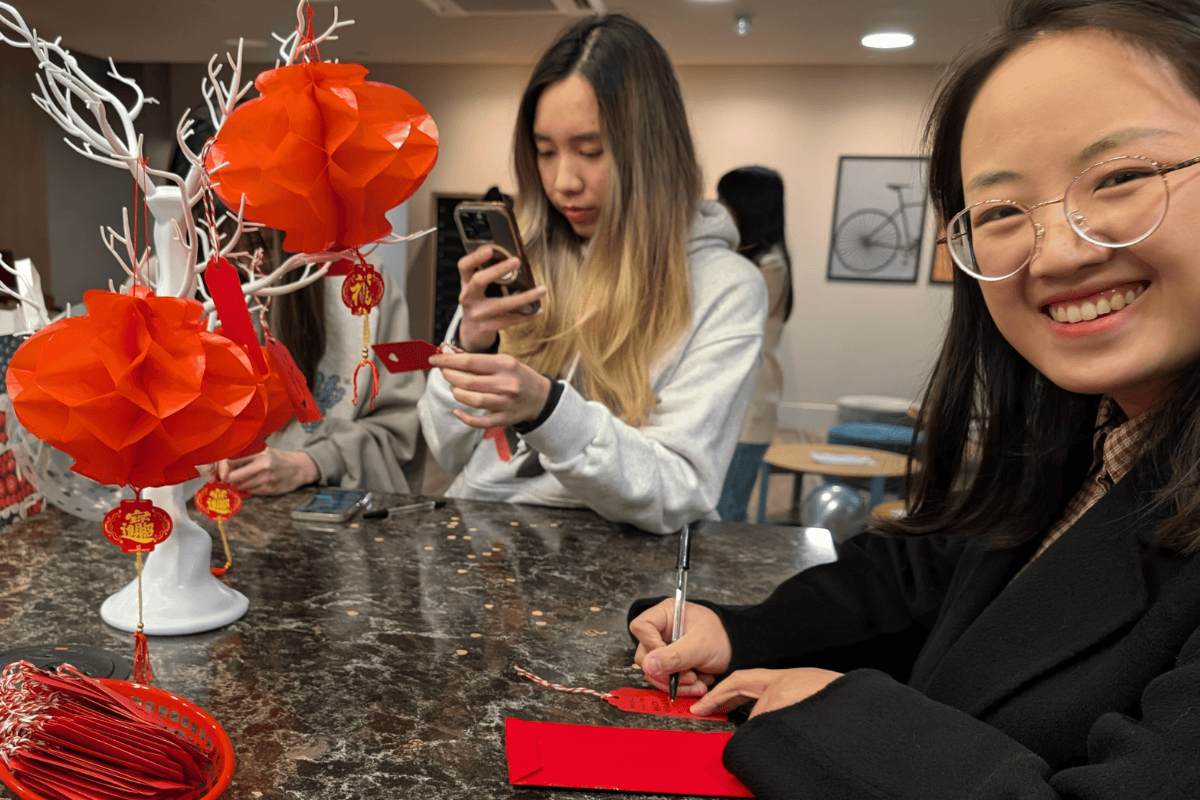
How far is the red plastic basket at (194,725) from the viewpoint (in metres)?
0.62

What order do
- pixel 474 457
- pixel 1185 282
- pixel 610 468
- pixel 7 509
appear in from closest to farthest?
pixel 1185 282, pixel 7 509, pixel 610 468, pixel 474 457

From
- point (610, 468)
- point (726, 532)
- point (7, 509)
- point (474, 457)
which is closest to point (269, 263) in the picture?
point (474, 457)

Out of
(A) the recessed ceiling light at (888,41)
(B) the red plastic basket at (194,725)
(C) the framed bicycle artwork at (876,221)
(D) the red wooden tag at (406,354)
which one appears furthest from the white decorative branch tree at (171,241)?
(C) the framed bicycle artwork at (876,221)

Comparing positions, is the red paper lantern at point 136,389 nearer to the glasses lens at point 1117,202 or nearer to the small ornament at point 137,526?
the small ornament at point 137,526

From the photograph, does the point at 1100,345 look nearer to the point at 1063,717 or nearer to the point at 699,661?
the point at 1063,717

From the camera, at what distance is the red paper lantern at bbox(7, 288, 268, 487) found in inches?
24.8

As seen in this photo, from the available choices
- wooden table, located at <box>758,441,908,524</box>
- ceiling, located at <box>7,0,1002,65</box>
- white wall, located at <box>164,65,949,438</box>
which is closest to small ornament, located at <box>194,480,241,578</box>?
wooden table, located at <box>758,441,908,524</box>

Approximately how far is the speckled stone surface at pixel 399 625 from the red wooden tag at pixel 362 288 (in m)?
0.35

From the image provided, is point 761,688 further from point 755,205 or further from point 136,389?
point 755,205

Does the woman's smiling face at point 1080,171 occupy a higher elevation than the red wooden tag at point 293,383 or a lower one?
higher

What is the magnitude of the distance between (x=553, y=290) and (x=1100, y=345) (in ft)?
3.87

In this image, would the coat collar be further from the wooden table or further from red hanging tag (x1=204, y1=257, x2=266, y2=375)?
the wooden table

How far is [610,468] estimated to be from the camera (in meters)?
1.34

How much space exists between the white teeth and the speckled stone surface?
1.52ft
